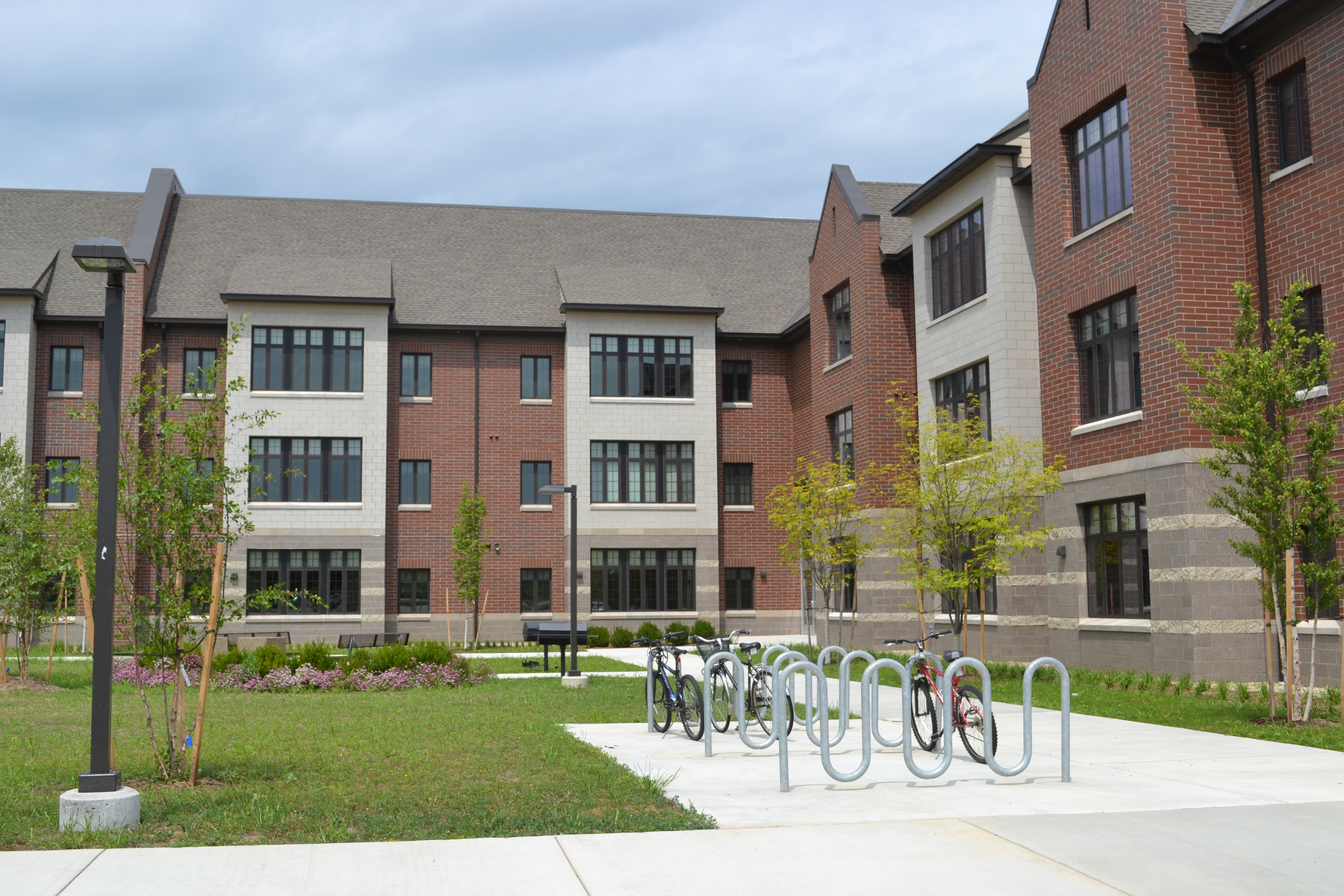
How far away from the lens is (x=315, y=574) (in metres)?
36.7

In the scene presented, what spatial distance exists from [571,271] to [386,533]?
34.4ft

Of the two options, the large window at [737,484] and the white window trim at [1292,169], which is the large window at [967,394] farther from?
the large window at [737,484]

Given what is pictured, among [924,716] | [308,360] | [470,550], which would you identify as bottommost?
[924,716]

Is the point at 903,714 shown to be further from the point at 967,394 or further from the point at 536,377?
the point at 536,377

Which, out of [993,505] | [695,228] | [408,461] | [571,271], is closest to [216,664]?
[993,505]

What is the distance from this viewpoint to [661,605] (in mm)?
38594

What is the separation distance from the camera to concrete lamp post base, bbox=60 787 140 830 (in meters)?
8.24

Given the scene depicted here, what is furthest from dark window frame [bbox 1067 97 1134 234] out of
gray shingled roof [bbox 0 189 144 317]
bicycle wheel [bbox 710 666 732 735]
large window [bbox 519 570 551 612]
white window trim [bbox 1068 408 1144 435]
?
gray shingled roof [bbox 0 189 144 317]

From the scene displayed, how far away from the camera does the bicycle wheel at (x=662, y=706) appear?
14.0 m

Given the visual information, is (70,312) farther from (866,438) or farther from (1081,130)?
(1081,130)

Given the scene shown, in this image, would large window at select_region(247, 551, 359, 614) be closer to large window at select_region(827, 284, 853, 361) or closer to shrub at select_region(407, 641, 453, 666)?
shrub at select_region(407, 641, 453, 666)

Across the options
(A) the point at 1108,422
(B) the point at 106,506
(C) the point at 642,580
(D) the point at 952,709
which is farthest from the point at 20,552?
(C) the point at 642,580

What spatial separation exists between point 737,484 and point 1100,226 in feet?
66.2

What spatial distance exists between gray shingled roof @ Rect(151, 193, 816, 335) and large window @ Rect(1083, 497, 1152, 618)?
64.6ft
